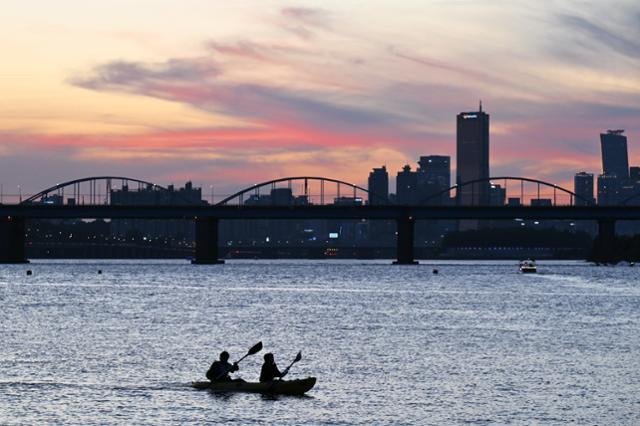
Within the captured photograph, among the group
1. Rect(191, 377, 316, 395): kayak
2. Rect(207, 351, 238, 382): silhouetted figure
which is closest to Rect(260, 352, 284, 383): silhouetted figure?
Rect(191, 377, 316, 395): kayak

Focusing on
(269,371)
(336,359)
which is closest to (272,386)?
(269,371)

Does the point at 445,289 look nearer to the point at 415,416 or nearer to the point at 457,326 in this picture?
the point at 457,326

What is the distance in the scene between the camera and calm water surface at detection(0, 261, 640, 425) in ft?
157

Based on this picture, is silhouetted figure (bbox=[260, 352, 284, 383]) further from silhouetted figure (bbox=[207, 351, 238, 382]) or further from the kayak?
silhouetted figure (bbox=[207, 351, 238, 382])

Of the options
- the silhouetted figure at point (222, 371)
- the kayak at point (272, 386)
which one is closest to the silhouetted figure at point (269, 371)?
the kayak at point (272, 386)

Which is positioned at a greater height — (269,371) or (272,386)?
(269,371)

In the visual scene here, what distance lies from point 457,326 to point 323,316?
46.3 feet

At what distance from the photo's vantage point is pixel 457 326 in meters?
91.2

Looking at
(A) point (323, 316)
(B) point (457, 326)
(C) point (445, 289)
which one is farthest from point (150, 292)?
(B) point (457, 326)

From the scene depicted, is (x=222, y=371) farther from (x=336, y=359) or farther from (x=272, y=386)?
(x=336, y=359)

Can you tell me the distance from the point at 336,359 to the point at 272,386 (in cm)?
1543

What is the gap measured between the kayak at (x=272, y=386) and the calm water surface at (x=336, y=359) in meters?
0.38

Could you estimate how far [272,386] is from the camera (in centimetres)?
5084

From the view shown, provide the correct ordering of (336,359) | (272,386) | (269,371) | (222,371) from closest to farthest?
1. (272,386)
2. (269,371)
3. (222,371)
4. (336,359)
